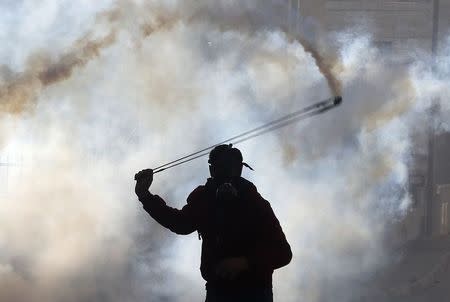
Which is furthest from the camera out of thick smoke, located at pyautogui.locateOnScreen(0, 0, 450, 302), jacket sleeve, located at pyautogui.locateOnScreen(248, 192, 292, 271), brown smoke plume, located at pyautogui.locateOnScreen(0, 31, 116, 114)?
thick smoke, located at pyautogui.locateOnScreen(0, 0, 450, 302)

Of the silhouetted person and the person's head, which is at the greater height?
the person's head

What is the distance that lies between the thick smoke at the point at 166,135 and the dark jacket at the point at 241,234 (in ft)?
14.3

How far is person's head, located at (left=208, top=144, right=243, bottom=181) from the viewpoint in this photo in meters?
3.83

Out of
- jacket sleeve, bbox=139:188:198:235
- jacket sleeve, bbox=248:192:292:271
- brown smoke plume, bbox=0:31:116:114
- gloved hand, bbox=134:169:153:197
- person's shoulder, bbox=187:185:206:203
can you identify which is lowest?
jacket sleeve, bbox=248:192:292:271

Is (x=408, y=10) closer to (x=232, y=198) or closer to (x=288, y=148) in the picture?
(x=288, y=148)

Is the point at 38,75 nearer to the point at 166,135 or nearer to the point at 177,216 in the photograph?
the point at 166,135

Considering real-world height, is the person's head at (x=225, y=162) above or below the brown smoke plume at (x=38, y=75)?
below

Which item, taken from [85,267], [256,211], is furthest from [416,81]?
[256,211]

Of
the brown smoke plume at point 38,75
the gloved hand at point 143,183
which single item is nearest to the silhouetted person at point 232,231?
the gloved hand at point 143,183

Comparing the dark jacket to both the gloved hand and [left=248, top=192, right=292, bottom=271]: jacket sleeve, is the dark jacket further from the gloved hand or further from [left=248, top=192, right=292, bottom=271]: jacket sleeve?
the gloved hand

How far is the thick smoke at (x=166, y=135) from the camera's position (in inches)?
336

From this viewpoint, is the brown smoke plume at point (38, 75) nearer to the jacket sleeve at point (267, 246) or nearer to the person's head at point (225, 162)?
the person's head at point (225, 162)

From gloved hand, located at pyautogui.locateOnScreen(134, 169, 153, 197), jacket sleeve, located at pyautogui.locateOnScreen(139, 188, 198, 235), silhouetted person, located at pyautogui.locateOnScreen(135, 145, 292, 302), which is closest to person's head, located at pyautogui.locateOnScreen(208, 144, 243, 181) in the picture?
silhouetted person, located at pyautogui.locateOnScreen(135, 145, 292, 302)

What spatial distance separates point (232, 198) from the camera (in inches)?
147
